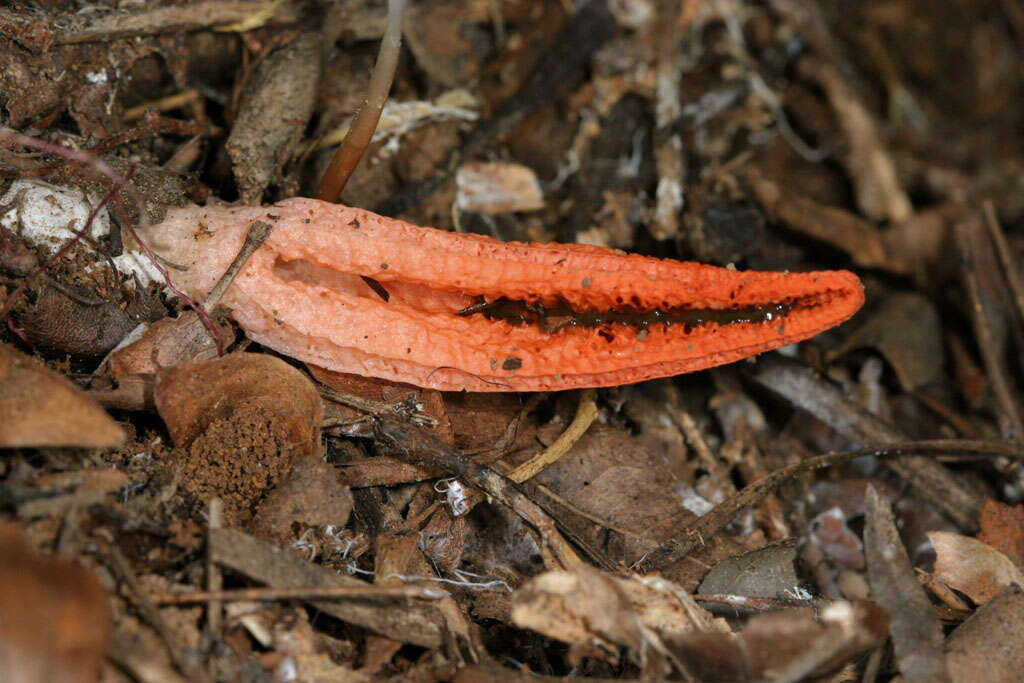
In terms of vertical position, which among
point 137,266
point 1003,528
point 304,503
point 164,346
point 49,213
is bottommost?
point 1003,528

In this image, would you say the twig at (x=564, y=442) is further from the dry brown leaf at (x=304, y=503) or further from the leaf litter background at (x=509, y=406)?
the dry brown leaf at (x=304, y=503)

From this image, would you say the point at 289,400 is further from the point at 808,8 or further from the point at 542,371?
the point at 808,8

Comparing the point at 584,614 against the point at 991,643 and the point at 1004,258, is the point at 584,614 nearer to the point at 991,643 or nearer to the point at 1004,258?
the point at 991,643

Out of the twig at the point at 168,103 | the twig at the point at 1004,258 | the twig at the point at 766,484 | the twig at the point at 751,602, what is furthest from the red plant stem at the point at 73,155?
the twig at the point at 1004,258

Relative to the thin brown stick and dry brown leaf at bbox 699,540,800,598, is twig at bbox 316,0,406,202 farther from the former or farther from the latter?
dry brown leaf at bbox 699,540,800,598

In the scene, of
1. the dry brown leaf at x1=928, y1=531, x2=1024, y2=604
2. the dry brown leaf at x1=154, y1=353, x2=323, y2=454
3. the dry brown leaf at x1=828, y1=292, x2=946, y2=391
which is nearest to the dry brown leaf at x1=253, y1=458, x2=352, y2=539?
the dry brown leaf at x1=154, y1=353, x2=323, y2=454

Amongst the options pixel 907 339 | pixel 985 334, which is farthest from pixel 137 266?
pixel 985 334

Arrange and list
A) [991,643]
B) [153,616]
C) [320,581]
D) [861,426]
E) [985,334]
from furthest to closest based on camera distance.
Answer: [985,334], [861,426], [991,643], [320,581], [153,616]
